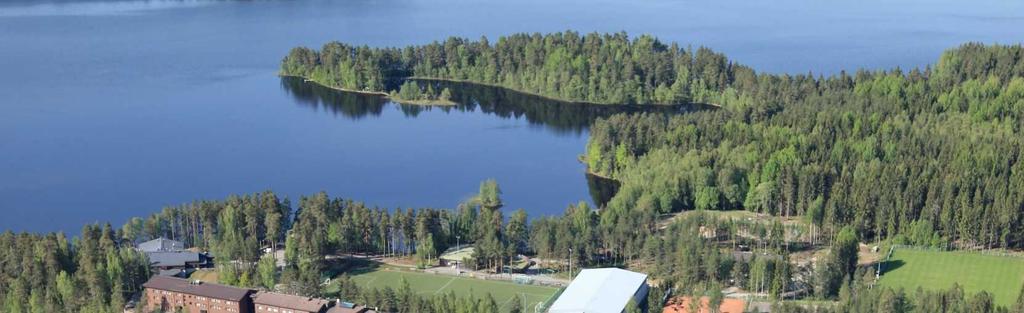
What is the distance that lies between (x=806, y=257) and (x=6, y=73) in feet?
143

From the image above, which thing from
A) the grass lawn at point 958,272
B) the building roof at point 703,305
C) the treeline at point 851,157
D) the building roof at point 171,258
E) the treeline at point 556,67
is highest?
the treeline at point 556,67

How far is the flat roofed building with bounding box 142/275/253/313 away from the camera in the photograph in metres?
25.9

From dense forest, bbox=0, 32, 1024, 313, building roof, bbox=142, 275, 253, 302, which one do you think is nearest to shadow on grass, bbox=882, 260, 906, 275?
dense forest, bbox=0, 32, 1024, 313

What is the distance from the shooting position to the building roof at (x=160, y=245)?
1197 inches

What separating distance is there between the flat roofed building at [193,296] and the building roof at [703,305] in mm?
9627

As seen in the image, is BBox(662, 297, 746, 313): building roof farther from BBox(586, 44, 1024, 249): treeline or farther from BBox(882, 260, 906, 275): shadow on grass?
BBox(882, 260, 906, 275): shadow on grass

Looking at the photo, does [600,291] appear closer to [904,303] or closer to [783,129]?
[904,303]

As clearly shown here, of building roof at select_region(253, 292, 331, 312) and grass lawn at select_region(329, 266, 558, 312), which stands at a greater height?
building roof at select_region(253, 292, 331, 312)

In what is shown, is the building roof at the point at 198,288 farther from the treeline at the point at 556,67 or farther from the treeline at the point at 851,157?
the treeline at the point at 556,67

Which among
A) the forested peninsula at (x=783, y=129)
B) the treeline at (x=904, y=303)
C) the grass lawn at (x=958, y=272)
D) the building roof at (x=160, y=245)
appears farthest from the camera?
the forested peninsula at (x=783, y=129)

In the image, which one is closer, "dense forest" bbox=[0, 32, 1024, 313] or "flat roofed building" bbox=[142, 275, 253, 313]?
"flat roofed building" bbox=[142, 275, 253, 313]

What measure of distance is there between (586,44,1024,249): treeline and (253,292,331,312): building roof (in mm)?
9085

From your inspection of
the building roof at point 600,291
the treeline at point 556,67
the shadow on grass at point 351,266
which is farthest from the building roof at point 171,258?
the treeline at point 556,67

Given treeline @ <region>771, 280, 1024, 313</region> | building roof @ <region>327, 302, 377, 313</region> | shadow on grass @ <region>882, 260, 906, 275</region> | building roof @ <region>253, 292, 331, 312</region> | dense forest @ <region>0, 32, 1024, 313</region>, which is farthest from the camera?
shadow on grass @ <region>882, 260, 906, 275</region>
